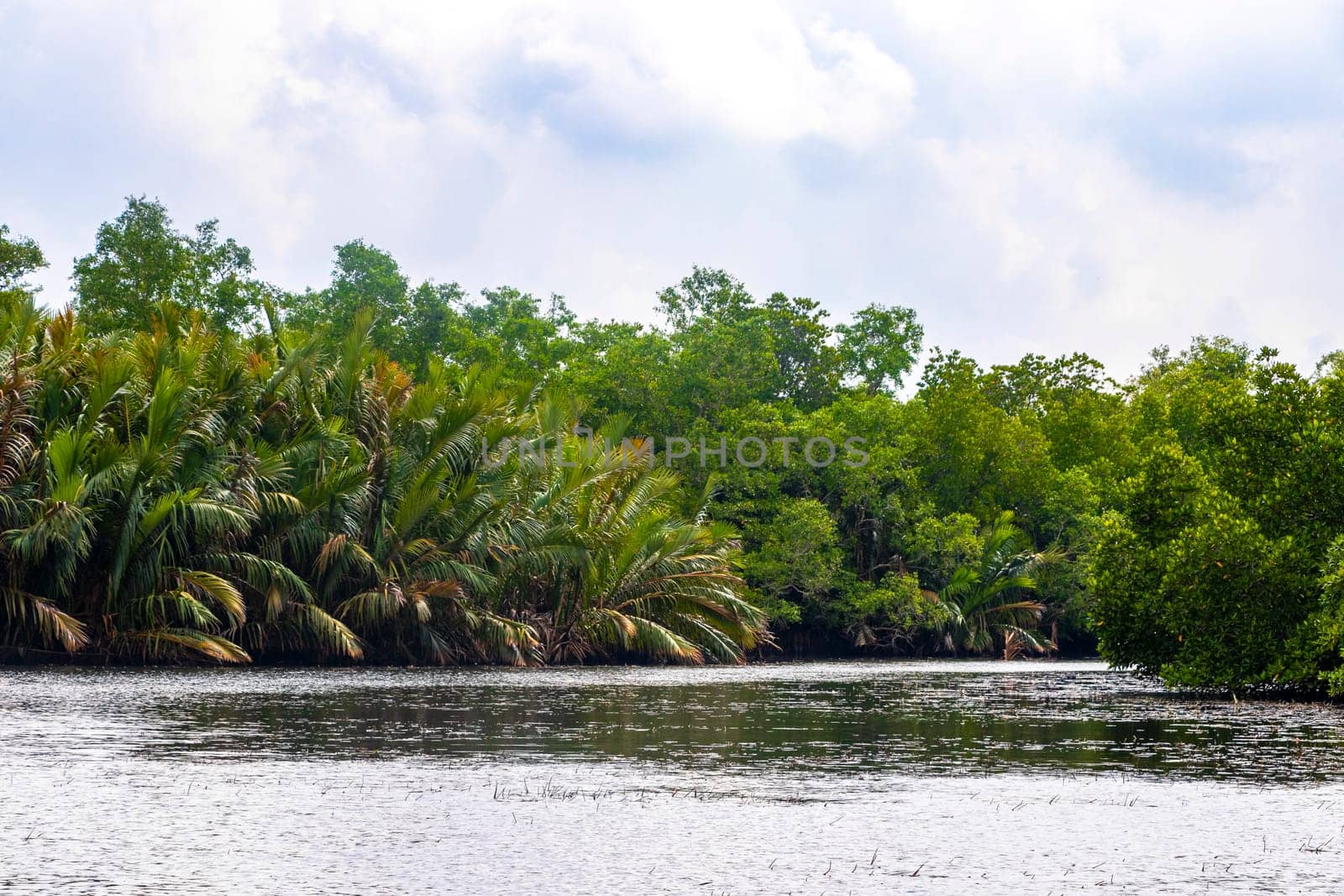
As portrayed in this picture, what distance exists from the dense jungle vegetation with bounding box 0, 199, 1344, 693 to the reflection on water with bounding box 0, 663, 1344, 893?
526 centimetres

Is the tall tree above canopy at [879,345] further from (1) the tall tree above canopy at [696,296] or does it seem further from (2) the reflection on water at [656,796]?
(2) the reflection on water at [656,796]

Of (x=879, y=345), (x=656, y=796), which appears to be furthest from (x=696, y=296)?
(x=656, y=796)

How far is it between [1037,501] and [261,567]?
31077mm

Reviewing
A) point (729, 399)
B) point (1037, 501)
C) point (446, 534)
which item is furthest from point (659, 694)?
point (1037, 501)

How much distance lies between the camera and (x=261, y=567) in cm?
2639

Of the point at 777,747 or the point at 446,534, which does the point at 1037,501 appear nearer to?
the point at 446,534

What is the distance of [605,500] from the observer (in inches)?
1309

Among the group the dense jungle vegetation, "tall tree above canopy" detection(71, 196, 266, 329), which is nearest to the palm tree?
the dense jungle vegetation

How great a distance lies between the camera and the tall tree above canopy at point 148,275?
48344mm

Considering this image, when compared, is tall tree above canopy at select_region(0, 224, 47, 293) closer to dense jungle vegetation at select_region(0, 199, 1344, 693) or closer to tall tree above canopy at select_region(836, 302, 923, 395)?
dense jungle vegetation at select_region(0, 199, 1344, 693)

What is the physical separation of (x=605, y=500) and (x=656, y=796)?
24439 mm

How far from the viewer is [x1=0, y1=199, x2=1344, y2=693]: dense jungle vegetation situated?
21.6 m

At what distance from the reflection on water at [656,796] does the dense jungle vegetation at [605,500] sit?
5.26 meters

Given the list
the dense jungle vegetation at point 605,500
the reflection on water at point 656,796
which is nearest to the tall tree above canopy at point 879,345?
the dense jungle vegetation at point 605,500
